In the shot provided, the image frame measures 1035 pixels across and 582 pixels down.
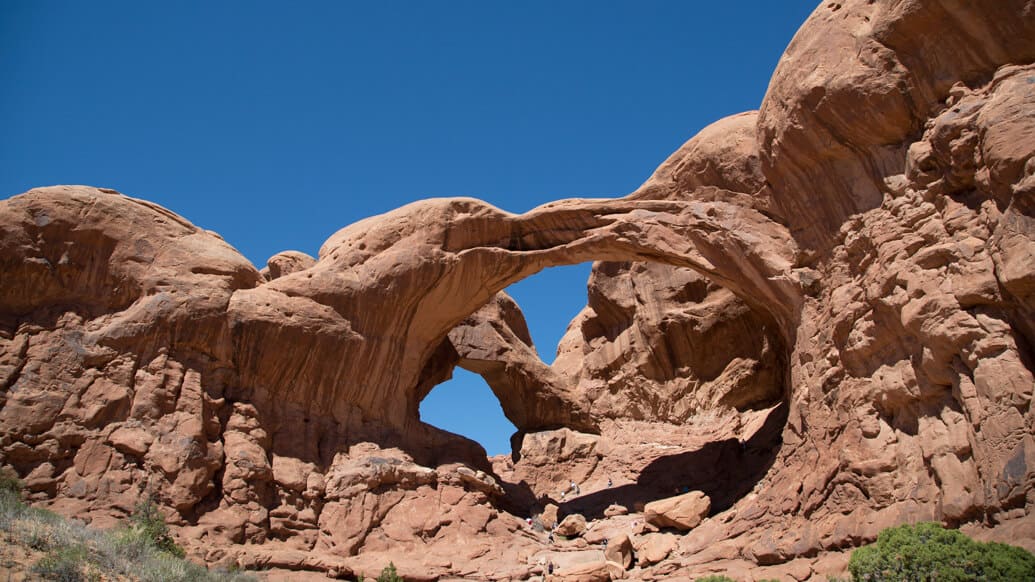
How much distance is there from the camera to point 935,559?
1084cm

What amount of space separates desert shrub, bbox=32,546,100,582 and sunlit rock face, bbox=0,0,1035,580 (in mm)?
5058

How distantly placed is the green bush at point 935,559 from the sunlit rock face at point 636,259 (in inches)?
30.2

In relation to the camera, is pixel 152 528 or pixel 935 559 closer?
pixel 935 559

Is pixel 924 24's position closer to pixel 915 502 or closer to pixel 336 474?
pixel 915 502

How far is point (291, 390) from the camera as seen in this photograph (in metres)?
19.6

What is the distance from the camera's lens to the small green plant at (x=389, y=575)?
15953 mm

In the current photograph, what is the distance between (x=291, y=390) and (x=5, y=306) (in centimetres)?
604

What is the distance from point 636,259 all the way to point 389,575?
10477 millimetres

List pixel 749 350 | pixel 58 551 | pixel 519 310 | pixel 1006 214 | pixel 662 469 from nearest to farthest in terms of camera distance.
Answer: pixel 58 551 < pixel 1006 214 < pixel 662 469 < pixel 749 350 < pixel 519 310

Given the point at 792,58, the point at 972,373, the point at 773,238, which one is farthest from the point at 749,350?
the point at 972,373

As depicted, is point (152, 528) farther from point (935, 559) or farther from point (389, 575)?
point (935, 559)

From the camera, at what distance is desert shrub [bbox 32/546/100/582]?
977 centimetres

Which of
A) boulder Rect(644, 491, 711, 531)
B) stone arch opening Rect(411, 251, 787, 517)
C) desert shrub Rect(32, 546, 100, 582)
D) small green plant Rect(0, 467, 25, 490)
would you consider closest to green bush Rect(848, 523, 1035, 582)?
boulder Rect(644, 491, 711, 531)

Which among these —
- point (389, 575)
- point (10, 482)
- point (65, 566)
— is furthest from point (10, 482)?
point (389, 575)
